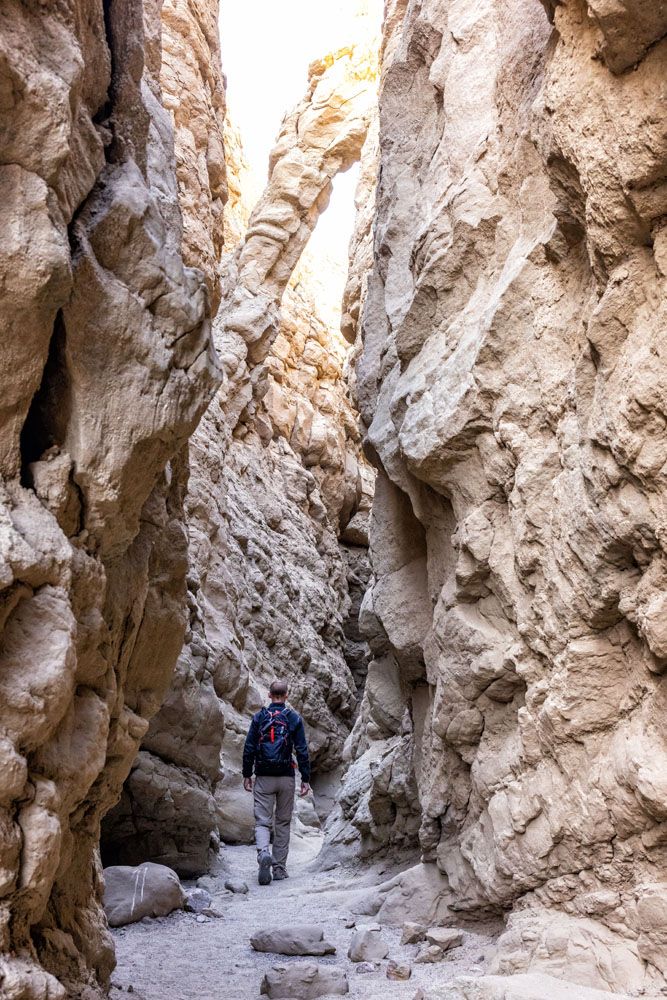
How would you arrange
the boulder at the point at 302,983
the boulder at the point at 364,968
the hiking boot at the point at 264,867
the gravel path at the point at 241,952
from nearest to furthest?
the boulder at the point at 302,983
the gravel path at the point at 241,952
the boulder at the point at 364,968
the hiking boot at the point at 264,867

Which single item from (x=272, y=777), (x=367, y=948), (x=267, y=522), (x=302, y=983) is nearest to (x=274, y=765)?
(x=272, y=777)

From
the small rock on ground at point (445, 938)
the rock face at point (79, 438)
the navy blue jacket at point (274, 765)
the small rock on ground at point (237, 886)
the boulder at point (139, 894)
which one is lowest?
the small rock on ground at point (237, 886)

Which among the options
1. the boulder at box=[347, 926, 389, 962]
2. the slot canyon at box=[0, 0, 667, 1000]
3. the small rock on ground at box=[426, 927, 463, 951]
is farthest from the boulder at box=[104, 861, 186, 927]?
the small rock on ground at box=[426, 927, 463, 951]

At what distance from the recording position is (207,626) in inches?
474

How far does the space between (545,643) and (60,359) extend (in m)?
3.39

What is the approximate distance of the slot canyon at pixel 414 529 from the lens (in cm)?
369

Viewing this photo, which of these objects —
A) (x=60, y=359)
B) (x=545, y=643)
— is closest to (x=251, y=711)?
(x=545, y=643)

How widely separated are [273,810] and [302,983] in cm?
436

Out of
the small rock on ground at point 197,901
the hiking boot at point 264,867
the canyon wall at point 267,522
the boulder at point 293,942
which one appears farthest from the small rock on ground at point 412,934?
the canyon wall at point 267,522

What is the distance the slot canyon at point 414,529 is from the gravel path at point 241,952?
0.04 meters

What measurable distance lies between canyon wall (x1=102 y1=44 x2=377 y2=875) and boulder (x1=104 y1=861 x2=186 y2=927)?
5.28 feet

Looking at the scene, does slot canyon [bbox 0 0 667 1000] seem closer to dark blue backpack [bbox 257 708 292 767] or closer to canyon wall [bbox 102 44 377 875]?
canyon wall [bbox 102 44 377 875]

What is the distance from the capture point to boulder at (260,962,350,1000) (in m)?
4.87

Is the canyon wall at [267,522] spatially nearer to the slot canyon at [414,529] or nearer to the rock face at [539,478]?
the slot canyon at [414,529]
